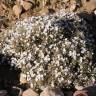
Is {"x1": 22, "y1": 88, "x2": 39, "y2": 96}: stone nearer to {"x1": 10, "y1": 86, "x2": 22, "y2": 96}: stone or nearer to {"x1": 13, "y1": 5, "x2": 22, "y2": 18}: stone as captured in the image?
{"x1": 10, "y1": 86, "x2": 22, "y2": 96}: stone

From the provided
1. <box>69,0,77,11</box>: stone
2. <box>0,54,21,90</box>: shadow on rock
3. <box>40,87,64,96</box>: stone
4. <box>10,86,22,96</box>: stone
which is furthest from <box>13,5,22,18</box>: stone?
<box>40,87,64,96</box>: stone

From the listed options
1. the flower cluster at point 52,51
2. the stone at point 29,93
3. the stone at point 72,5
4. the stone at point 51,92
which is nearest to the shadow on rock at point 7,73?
the flower cluster at point 52,51

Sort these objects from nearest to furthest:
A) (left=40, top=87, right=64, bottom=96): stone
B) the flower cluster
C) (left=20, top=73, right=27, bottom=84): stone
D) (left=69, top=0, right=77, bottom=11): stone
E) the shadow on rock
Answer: (left=40, top=87, right=64, bottom=96): stone < the flower cluster < (left=20, top=73, right=27, bottom=84): stone < the shadow on rock < (left=69, top=0, right=77, bottom=11): stone

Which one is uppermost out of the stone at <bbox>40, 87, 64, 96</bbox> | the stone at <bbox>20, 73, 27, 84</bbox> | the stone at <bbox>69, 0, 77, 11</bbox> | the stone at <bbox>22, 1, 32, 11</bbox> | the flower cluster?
the stone at <bbox>22, 1, 32, 11</bbox>

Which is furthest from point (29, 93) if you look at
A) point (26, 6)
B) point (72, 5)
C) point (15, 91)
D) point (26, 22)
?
point (26, 6)

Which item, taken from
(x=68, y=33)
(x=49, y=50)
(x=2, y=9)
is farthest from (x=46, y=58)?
(x=2, y=9)

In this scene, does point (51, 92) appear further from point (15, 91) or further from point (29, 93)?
point (15, 91)
